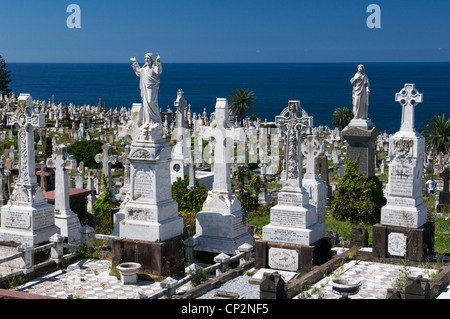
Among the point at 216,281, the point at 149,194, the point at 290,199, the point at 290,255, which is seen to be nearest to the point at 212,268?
the point at 216,281

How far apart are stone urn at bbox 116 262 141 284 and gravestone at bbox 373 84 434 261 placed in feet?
17.4

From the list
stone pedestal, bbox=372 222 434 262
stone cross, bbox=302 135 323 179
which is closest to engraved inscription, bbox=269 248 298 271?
stone pedestal, bbox=372 222 434 262

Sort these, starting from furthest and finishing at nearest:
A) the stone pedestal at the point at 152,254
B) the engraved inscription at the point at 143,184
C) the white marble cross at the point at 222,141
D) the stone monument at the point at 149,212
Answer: the white marble cross at the point at 222,141, the engraved inscription at the point at 143,184, the stone monument at the point at 149,212, the stone pedestal at the point at 152,254

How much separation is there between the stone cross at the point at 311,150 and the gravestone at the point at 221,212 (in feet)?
5.61

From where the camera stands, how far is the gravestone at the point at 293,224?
13555 mm

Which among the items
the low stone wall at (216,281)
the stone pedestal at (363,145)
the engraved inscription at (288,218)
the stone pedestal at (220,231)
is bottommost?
the low stone wall at (216,281)

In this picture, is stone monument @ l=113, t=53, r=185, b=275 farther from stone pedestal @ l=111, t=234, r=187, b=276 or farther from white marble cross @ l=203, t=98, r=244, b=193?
white marble cross @ l=203, t=98, r=244, b=193

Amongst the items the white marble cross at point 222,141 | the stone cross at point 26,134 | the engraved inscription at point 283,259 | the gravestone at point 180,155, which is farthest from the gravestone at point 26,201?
the gravestone at point 180,155

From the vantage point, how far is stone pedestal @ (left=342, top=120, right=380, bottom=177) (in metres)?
20.9

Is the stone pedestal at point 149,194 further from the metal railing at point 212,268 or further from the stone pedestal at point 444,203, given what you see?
the stone pedestal at point 444,203

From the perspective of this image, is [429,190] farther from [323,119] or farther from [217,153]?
[323,119]

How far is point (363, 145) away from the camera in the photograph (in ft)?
69.0

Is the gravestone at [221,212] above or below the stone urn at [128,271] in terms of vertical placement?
above
